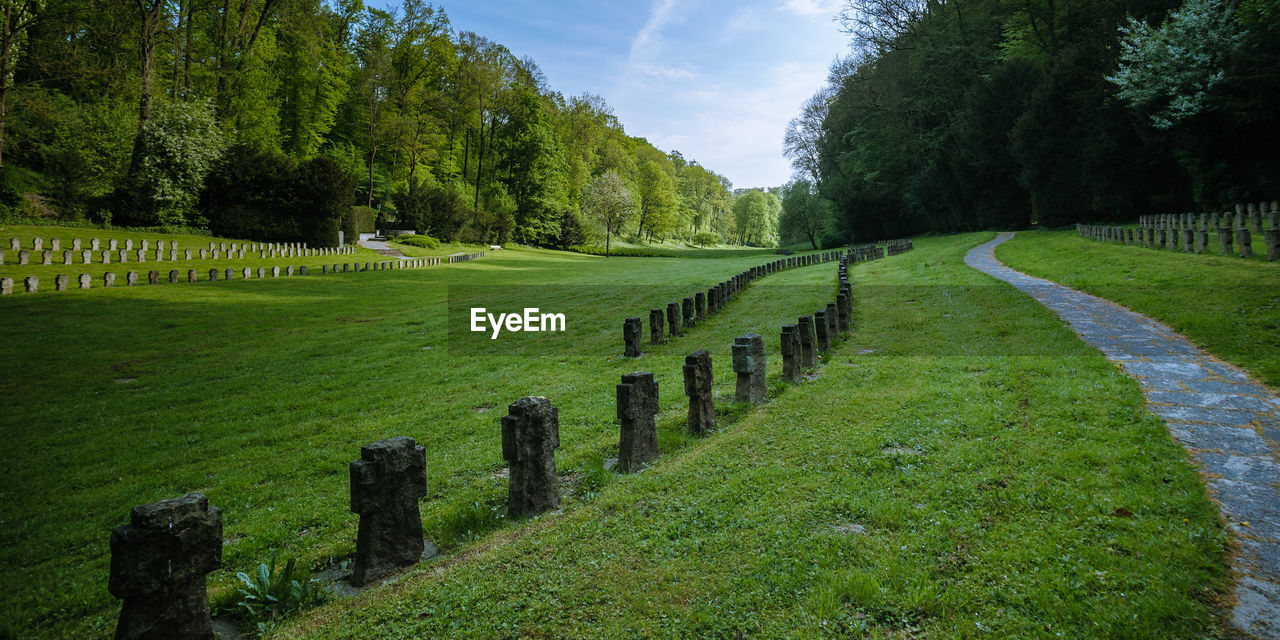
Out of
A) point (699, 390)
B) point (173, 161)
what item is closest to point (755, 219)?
point (173, 161)

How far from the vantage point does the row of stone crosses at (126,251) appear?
20.8 m

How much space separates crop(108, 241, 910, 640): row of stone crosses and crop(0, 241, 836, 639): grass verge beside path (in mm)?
393

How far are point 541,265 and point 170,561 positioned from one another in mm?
38115

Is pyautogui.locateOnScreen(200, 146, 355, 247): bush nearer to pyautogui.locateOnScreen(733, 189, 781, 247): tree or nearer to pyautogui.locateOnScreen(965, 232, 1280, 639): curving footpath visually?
pyautogui.locateOnScreen(965, 232, 1280, 639): curving footpath

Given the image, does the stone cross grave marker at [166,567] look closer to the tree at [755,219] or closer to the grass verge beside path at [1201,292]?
the grass verge beside path at [1201,292]

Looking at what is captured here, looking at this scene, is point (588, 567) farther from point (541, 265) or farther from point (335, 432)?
point (541, 265)

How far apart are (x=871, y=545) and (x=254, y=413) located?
29.6ft

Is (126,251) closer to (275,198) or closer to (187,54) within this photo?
(275,198)

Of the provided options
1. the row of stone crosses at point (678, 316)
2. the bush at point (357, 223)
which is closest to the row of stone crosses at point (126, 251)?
the bush at point (357, 223)

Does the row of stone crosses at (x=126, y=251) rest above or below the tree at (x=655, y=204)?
below

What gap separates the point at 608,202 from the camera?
6325 cm

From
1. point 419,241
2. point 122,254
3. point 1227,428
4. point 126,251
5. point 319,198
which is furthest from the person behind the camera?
point 419,241

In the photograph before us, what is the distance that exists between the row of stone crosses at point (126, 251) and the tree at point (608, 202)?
1440 inches

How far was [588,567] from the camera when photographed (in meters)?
3.25
